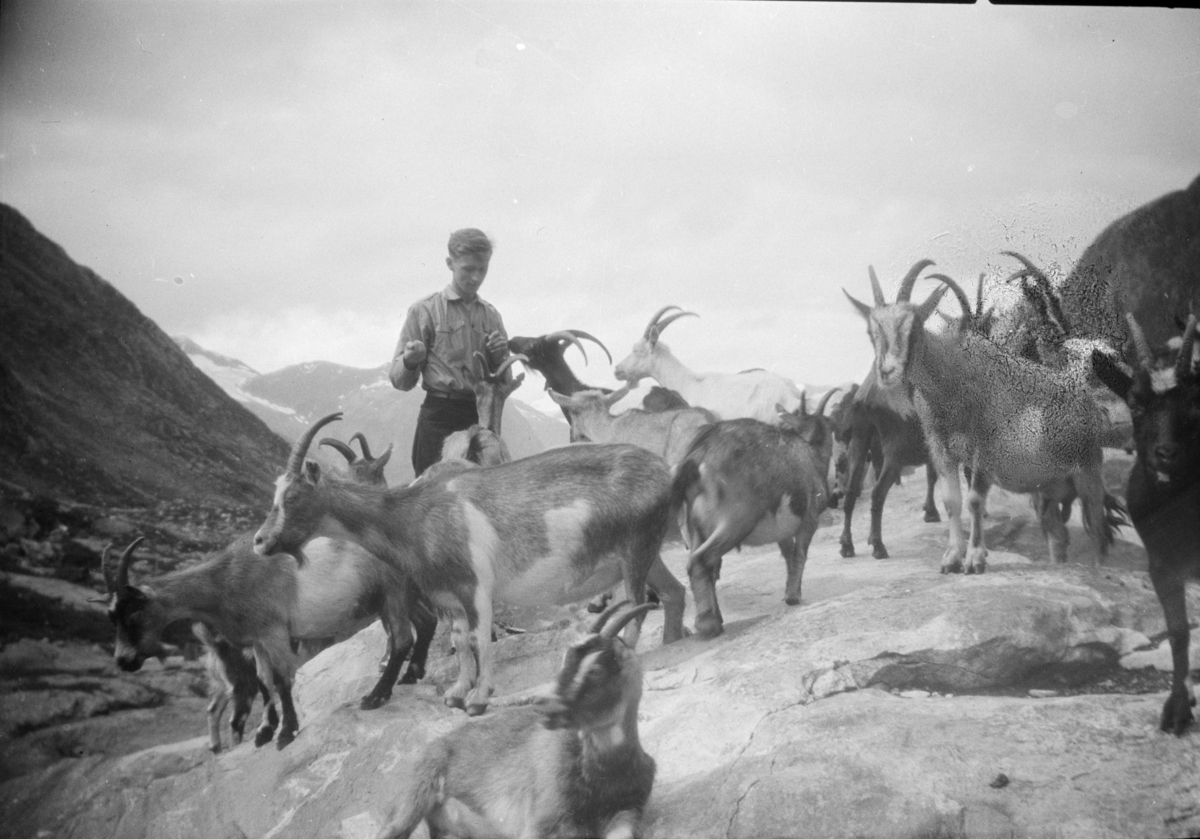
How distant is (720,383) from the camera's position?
541 cm

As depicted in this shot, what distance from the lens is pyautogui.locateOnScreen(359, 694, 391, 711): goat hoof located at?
3861 millimetres

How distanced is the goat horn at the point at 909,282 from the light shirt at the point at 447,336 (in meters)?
2.11

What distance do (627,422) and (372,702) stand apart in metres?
2.25

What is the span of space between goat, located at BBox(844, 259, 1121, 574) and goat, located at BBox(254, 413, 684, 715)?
4.66 feet

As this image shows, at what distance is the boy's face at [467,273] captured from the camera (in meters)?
4.62

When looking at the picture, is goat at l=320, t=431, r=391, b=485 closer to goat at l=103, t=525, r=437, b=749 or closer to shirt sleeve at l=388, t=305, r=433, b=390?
shirt sleeve at l=388, t=305, r=433, b=390

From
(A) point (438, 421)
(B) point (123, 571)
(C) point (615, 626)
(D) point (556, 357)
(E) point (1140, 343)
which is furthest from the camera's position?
(D) point (556, 357)

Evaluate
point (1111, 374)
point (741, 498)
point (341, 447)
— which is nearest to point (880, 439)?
point (1111, 374)

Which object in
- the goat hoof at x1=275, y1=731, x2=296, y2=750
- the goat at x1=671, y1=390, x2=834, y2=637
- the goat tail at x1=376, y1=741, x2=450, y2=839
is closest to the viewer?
the goat tail at x1=376, y1=741, x2=450, y2=839

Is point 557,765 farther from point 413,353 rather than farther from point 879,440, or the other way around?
point 879,440

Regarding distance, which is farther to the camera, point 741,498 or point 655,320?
point 655,320

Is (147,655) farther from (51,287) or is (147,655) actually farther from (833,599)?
(833,599)

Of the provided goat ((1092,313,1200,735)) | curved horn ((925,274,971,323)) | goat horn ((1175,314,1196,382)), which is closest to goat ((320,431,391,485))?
curved horn ((925,274,971,323))

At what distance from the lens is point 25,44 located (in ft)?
15.0
